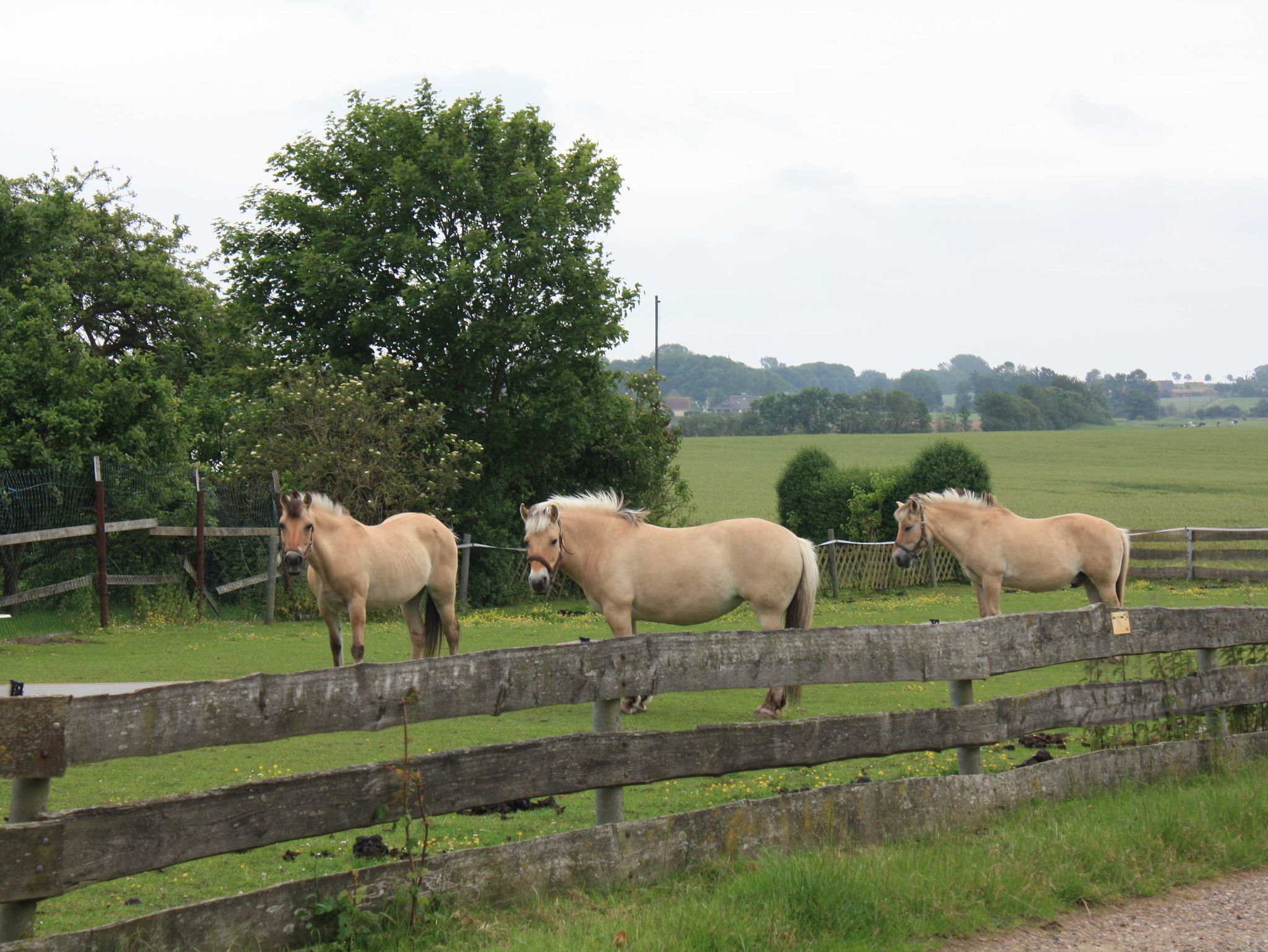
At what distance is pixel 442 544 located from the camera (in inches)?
526

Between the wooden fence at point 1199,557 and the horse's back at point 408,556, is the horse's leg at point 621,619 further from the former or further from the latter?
the wooden fence at point 1199,557

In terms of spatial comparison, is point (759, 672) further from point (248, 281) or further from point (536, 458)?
point (248, 281)

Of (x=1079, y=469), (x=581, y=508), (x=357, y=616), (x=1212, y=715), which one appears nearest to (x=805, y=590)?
(x=581, y=508)

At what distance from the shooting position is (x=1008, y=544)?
50.6ft

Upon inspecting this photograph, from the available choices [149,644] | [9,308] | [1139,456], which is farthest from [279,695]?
[1139,456]

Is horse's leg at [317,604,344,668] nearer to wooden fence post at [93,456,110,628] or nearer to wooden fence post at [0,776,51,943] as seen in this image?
wooden fence post at [93,456,110,628]

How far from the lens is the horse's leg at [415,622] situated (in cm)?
1323

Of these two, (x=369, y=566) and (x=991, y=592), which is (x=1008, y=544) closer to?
(x=991, y=592)

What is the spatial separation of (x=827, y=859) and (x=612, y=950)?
1.29 meters

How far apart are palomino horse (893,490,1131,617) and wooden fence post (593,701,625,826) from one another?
36.2ft

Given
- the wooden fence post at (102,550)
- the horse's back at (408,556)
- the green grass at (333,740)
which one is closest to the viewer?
the green grass at (333,740)

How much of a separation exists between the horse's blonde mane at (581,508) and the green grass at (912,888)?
5597 millimetres

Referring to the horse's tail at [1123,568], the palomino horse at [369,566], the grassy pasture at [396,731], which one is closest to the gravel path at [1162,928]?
the grassy pasture at [396,731]

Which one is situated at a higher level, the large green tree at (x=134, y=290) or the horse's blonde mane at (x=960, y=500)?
the large green tree at (x=134, y=290)
